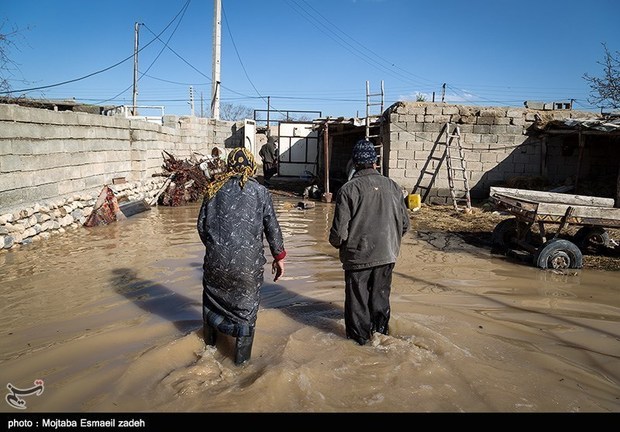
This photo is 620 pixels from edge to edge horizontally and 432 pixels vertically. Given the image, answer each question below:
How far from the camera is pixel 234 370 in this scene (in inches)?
126

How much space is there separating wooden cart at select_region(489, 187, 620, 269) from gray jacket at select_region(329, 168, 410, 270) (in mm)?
3770

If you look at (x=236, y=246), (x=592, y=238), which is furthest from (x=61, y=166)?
(x=592, y=238)

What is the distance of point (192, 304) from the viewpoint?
4.75m

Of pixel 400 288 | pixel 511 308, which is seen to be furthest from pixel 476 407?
pixel 400 288

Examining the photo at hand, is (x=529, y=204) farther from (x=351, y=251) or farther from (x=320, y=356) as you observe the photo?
(x=320, y=356)

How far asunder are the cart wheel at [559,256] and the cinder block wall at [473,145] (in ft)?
21.2

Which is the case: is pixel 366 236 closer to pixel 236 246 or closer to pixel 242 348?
pixel 236 246

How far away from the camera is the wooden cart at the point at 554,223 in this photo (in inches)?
243

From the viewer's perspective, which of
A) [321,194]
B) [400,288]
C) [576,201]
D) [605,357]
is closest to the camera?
[605,357]

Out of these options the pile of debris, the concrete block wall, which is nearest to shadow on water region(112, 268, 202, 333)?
the concrete block wall

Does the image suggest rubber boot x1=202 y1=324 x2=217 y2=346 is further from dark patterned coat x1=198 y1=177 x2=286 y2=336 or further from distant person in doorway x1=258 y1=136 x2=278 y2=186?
distant person in doorway x1=258 y1=136 x2=278 y2=186

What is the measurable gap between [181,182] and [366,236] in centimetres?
1118
